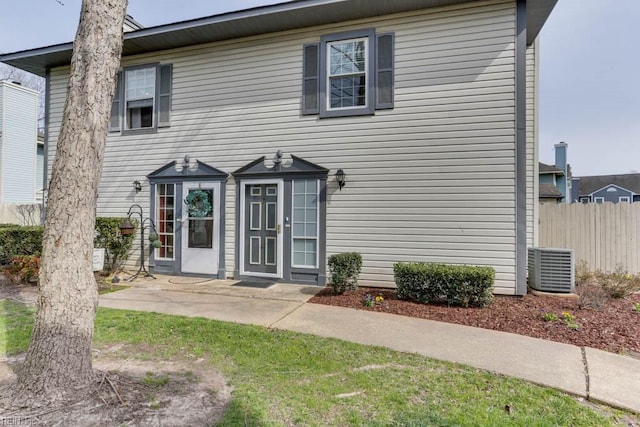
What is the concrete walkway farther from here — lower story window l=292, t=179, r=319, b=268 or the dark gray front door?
the dark gray front door

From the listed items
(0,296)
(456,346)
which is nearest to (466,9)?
(456,346)

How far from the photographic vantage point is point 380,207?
6457 millimetres

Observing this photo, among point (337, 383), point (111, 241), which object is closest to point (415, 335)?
point (337, 383)

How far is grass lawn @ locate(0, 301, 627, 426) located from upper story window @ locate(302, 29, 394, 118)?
4523 mm

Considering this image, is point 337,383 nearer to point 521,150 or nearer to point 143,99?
point 521,150

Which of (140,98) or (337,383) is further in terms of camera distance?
(140,98)

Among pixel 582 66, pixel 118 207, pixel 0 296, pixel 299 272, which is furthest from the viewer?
pixel 582 66

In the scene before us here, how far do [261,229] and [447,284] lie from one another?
3.84 meters

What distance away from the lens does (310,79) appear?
686cm

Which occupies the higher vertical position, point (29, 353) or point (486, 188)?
point (486, 188)

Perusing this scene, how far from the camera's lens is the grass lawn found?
2.38 m

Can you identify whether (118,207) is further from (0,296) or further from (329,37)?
(329,37)

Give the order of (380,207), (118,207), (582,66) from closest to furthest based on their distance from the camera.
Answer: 1. (380,207)
2. (118,207)
3. (582,66)

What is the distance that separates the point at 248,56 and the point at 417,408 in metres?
7.19
